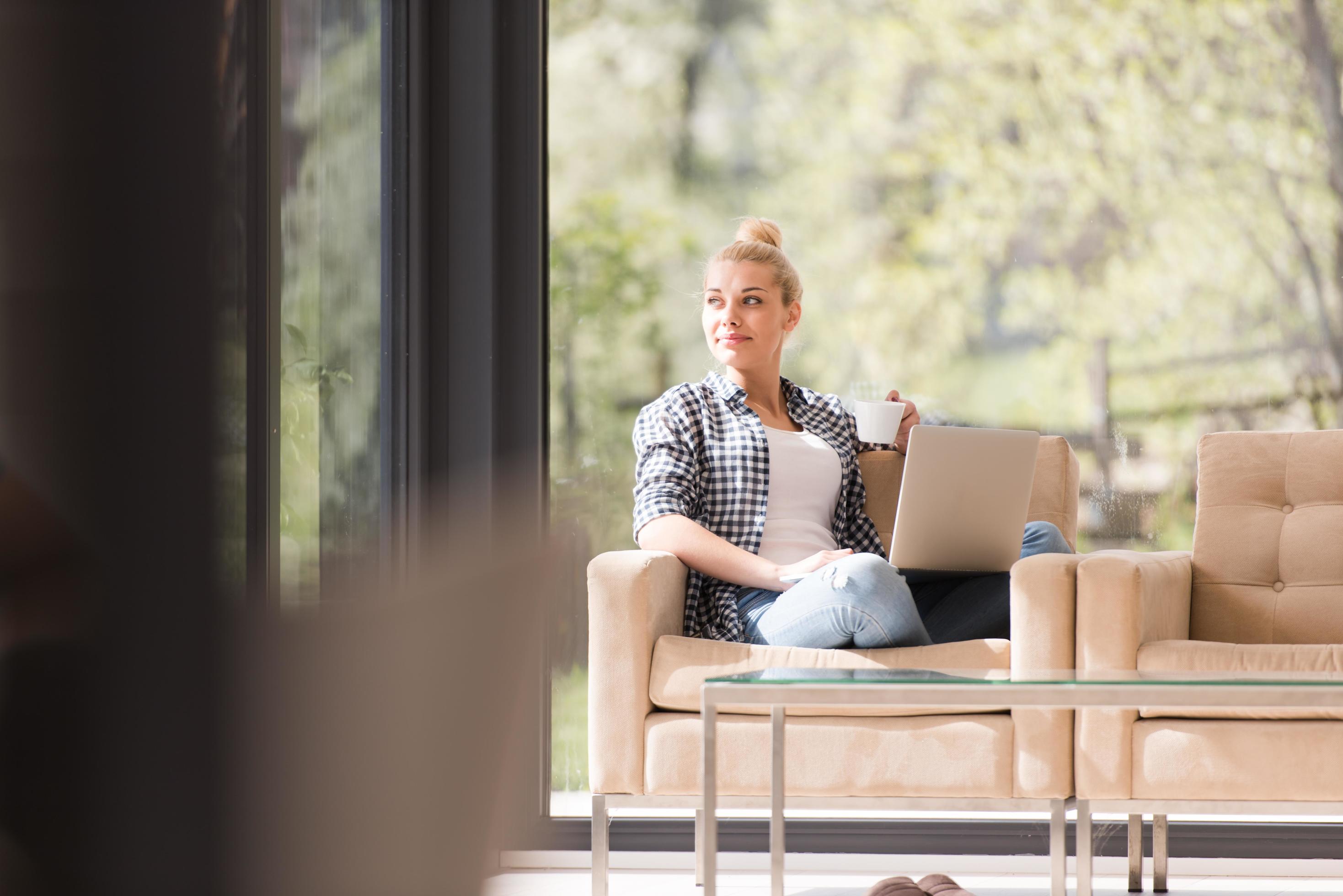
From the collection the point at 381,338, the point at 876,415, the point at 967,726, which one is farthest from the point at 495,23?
the point at 967,726

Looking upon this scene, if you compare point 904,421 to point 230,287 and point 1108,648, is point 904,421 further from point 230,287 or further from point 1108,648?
point 230,287

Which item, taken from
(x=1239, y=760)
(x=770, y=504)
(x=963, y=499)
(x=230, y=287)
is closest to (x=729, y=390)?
(x=770, y=504)

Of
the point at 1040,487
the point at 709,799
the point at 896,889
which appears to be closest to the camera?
the point at 709,799

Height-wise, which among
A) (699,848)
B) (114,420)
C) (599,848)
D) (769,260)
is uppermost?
(769,260)

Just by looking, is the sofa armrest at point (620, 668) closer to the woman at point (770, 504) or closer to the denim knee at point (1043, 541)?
the woman at point (770, 504)

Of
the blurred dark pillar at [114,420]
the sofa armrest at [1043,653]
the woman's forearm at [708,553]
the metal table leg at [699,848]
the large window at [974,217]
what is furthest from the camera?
the large window at [974,217]

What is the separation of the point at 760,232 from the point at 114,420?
2.87 meters

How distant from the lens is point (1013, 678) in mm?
1662

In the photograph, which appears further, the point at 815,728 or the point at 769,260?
the point at 769,260

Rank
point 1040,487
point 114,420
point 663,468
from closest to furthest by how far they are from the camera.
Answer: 1. point 114,420
2. point 663,468
3. point 1040,487

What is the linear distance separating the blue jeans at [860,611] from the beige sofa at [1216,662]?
27 centimetres

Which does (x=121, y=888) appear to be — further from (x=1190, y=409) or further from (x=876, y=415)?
(x=1190, y=409)

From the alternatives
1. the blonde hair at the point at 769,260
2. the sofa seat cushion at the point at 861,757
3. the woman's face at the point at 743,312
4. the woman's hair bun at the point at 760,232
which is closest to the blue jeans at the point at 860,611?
the sofa seat cushion at the point at 861,757

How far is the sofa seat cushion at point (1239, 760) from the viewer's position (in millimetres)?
2137
